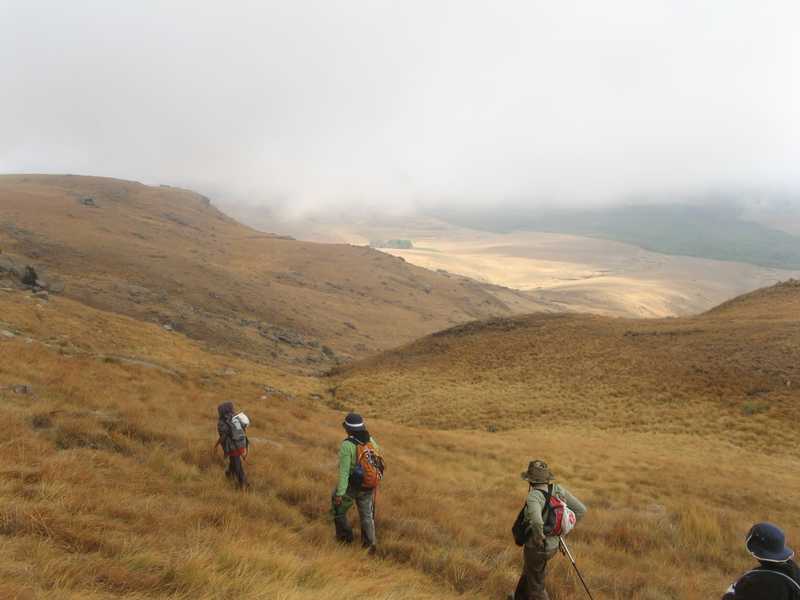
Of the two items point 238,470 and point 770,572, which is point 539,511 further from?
point 238,470

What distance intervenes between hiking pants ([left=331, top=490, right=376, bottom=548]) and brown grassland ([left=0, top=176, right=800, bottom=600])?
9.9 inches

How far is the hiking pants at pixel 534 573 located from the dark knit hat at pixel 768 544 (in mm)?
2457

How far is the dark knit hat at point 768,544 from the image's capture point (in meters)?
4.32

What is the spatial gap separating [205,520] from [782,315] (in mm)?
39193

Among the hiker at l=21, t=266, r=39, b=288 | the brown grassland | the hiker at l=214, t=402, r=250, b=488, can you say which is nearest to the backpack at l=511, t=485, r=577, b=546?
the brown grassland

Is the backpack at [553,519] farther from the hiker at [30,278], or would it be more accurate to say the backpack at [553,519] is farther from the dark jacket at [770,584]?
the hiker at [30,278]

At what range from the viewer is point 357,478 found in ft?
23.1

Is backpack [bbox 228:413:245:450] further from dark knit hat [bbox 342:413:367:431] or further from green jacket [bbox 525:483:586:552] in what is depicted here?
green jacket [bbox 525:483:586:552]

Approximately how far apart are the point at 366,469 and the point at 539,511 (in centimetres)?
237

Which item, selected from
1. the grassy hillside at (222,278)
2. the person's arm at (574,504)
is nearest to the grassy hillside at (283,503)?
→ the person's arm at (574,504)

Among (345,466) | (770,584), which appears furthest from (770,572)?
(345,466)

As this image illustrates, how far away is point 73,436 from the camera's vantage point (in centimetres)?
891

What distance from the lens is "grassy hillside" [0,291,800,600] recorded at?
5.09 m

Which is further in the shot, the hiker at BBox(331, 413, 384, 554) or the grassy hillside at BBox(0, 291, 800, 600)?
the hiker at BBox(331, 413, 384, 554)
